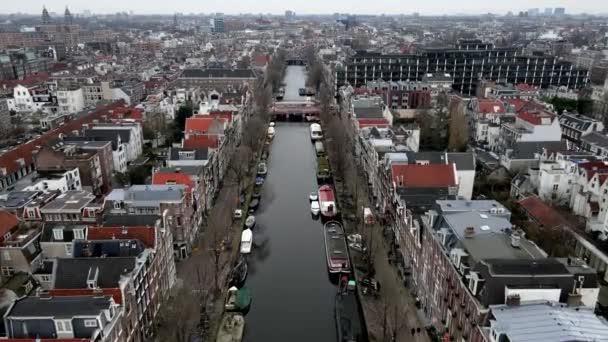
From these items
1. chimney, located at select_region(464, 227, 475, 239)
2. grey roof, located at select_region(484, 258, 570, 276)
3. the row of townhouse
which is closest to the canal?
the row of townhouse

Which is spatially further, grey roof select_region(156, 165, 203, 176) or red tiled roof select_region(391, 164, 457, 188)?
grey roof select_region(156, 165, 203, 176)

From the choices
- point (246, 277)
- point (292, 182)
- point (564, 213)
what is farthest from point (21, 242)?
point (564, 213)

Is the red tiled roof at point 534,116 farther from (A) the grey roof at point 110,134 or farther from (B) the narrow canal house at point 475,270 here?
(A) the grey roof at point 110,134

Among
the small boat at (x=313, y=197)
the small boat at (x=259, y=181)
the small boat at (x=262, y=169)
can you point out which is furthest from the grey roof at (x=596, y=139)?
the small boat at (x=259, y=181)

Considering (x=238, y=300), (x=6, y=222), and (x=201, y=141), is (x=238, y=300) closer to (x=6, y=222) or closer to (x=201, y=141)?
(x=6, y=222)

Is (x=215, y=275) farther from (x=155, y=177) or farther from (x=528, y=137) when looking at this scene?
(x=528, y=137)

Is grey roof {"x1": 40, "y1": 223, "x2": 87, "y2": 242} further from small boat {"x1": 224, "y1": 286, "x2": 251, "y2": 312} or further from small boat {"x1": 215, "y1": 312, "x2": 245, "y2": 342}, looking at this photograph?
small boat {"x1": 215, "y1": 312, "x2": 245, "y2": 342}
